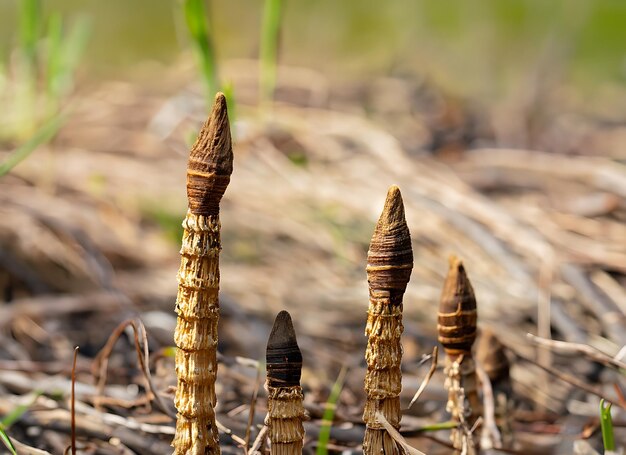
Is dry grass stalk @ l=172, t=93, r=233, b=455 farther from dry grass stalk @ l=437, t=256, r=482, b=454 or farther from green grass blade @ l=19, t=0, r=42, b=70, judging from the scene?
green grass blade @ l=19, t=0, r=42, b=70

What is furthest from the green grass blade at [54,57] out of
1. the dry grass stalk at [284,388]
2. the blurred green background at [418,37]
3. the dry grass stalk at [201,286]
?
the blurred green background at [418,37]

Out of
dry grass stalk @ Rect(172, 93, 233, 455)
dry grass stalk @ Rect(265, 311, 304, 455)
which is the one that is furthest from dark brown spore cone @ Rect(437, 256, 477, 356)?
dry grass stalk @ Rect(172, 93, 233, 455)

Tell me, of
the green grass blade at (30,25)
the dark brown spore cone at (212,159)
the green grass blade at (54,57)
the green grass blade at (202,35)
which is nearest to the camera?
the dark brown spore cone at (212,159)

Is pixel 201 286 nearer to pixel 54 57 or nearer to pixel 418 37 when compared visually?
pixel 54 57

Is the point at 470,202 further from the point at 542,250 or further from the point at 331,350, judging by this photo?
the point at 331,350

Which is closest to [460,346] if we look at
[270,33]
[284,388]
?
[284,388]

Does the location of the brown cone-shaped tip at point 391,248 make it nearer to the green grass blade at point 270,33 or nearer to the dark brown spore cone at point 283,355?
the dark brown spore cone at point 283,355
